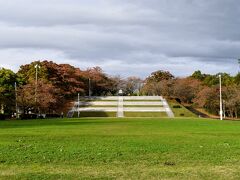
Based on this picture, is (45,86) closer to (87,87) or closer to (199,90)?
(87,87)

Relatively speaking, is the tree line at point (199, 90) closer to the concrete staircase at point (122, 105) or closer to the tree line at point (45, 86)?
the concrete staircase at point (122, 105)

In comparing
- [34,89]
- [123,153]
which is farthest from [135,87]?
[123,153]

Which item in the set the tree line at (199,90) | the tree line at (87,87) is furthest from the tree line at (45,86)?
the tree line at (199,90)

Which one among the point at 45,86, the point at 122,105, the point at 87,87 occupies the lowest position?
the point at 122,105

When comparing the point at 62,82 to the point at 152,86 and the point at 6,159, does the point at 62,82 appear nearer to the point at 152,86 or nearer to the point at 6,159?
the point at 152,86

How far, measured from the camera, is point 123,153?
38.4 feet

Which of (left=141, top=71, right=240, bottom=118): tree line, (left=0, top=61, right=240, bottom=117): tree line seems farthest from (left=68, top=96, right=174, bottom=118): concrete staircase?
(left=141, top=71, right=240, bottom=118): tree line

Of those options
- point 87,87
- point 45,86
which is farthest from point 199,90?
point 45,86

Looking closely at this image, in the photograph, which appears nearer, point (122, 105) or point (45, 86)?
point (45, 86)

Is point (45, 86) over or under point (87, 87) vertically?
under

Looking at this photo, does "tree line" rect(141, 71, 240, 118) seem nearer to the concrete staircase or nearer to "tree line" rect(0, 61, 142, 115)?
the concrete staircase

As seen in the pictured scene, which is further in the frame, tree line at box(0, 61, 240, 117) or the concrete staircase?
the concrete staircase

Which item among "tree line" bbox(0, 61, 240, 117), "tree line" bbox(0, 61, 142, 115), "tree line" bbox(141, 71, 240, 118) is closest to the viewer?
"tree line" bbox(0, 61, 142, 115)

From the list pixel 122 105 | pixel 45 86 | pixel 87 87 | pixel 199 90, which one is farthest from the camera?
pixel 87 87
